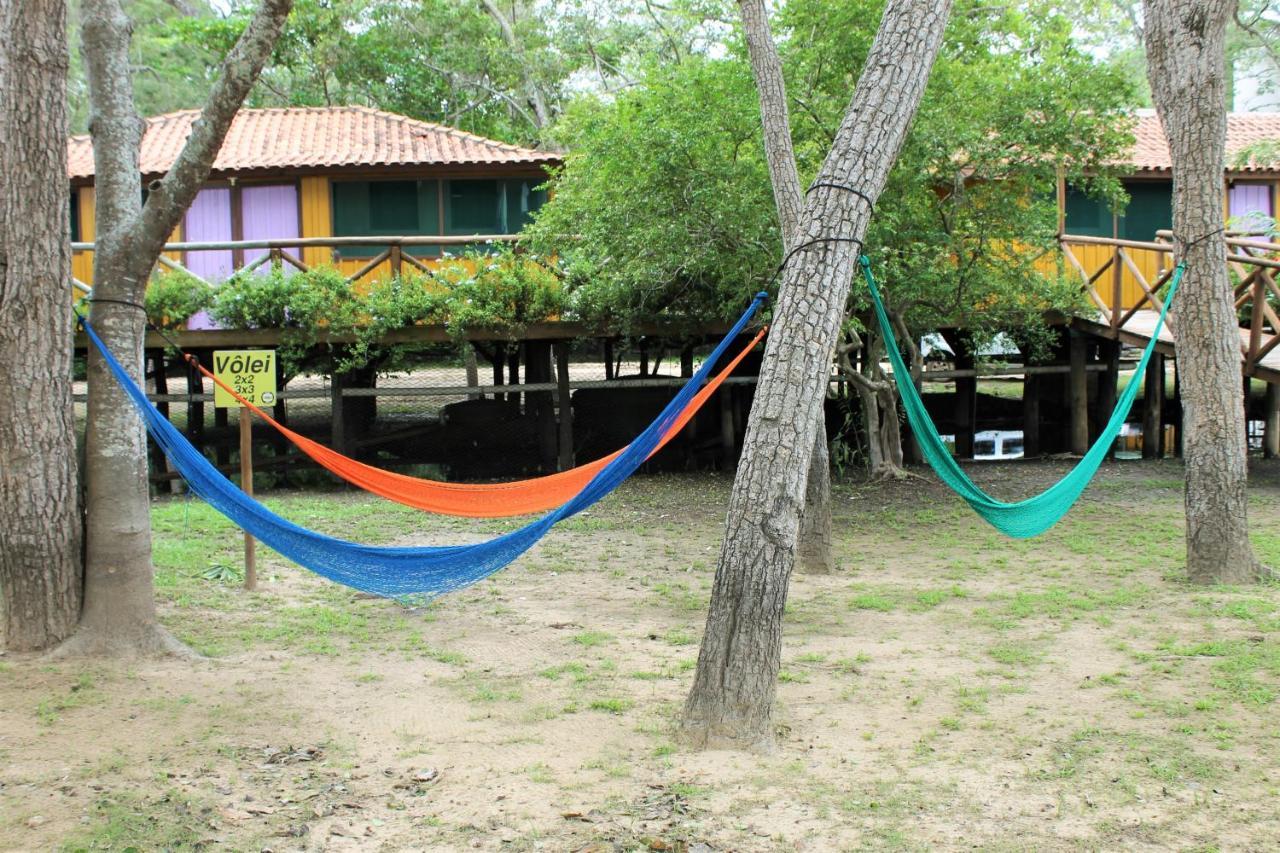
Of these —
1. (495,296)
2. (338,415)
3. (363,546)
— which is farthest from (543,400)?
(363,546)

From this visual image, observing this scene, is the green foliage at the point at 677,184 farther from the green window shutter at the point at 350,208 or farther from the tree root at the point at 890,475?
the green window shutter at the point at 350,208

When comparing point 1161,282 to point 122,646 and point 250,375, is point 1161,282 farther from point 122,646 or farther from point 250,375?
point 122,646

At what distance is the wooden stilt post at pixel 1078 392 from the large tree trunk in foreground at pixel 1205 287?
20.6ft

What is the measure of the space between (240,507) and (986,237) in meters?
6.83

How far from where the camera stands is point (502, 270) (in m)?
10.2

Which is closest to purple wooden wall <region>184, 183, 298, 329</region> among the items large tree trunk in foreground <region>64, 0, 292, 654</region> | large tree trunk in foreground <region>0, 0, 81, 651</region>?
large tree trunk in foreground <region>64, 0, 292, 654</region>

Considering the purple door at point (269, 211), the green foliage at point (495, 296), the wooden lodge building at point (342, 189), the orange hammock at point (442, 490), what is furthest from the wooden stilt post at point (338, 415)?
the orange hammock at point (442, 490)

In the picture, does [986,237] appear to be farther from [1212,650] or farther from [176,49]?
[176,49]

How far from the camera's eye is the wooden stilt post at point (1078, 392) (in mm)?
12492

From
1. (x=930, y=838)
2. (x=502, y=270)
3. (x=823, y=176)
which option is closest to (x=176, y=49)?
(x=502, y=270)

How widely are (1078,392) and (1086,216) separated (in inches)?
118

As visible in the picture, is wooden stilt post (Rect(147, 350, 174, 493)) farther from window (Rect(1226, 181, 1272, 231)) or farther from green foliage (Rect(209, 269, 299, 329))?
Result: window (Rect(1226, 181, 1272, 231))

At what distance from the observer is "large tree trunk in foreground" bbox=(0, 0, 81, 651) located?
15.0 feet

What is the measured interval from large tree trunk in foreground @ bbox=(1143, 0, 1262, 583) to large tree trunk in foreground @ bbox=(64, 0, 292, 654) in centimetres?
458
